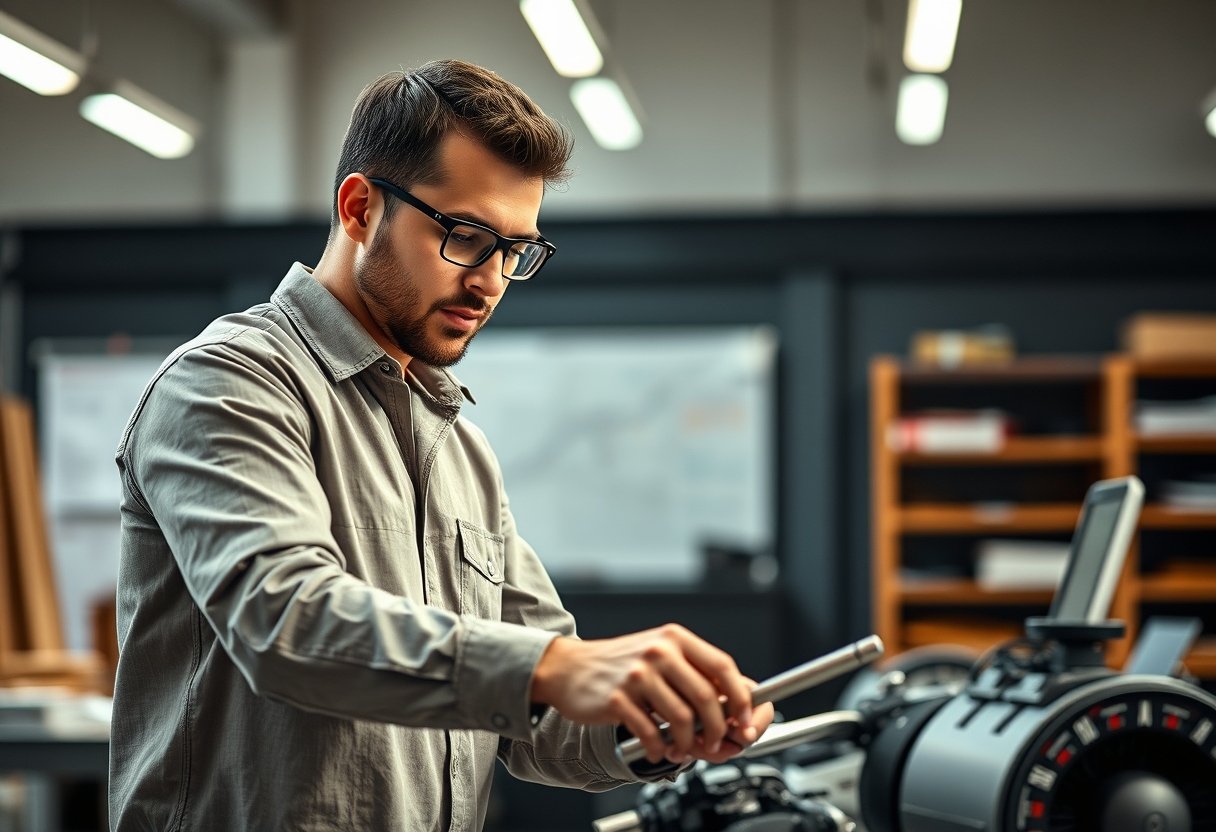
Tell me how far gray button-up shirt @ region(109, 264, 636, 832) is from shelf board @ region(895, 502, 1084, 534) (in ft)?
15.3

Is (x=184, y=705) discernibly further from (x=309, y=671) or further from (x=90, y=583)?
(x=90, y=583)

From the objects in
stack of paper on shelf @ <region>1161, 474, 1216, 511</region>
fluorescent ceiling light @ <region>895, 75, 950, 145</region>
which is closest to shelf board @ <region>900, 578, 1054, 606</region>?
stack of paper on shelf @ <region>1161, 474, 1216, 511</region>

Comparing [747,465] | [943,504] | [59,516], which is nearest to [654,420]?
[747,465]

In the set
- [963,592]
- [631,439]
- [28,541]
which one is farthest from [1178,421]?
[28,541]

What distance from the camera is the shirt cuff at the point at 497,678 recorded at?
967 millimetres

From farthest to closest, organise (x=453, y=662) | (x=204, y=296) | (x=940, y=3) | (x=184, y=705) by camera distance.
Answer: (x=204, y=296) < (x=940, y=3) < (x=184, y=705) < (x=453, y=662)

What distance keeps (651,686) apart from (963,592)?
5120 mm

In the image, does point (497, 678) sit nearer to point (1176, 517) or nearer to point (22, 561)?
point (22, 561)

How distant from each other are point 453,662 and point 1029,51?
19.6 feet

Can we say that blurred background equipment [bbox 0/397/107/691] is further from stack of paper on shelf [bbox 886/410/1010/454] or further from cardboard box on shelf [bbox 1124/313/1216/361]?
cardboard box on shelf [bbox 1124/313/1216/361]

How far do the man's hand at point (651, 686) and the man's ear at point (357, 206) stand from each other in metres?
0.50

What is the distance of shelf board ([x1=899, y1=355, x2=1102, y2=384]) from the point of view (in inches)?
228

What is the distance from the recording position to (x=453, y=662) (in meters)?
0.98

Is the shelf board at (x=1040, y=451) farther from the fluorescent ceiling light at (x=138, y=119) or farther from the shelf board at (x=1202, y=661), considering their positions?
the fluorescent ceiling light at (x=138, y=119)
